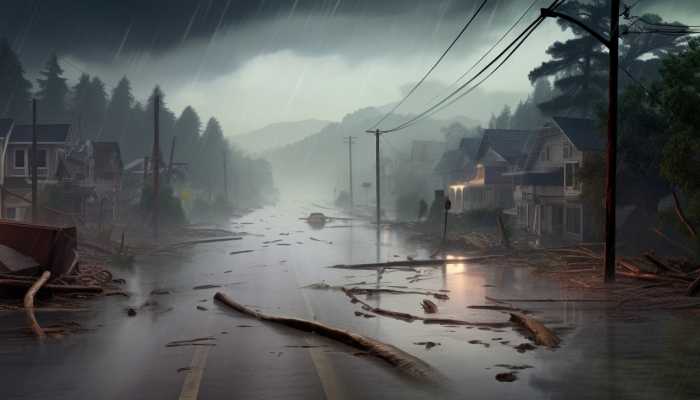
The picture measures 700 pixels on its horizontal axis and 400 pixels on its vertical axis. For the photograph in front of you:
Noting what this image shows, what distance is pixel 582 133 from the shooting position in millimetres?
42625

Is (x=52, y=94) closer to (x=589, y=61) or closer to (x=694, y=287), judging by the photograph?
(x=589, y=61)

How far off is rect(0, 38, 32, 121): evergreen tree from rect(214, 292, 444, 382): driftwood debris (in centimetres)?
9794

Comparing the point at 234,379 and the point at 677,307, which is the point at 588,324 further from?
the point at 234,379

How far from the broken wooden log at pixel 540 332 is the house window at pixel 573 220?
33104 mm

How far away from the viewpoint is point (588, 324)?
11508mm

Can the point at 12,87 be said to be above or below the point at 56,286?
above

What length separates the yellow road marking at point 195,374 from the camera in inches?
264

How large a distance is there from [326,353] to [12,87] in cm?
10485

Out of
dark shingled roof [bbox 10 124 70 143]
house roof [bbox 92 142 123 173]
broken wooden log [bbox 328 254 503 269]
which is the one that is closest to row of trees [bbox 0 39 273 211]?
house roof [bbox 92 142 123 173]

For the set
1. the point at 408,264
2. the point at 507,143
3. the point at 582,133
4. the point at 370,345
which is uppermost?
the point at 507,143

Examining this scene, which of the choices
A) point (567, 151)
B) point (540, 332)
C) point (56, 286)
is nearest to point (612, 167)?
point (540, 332)

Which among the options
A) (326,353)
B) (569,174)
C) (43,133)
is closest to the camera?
(326,353)

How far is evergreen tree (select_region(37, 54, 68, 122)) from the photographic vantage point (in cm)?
10412

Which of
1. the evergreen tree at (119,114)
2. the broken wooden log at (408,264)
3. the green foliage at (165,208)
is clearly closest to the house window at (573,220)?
the broken wooden log at (408,264)
